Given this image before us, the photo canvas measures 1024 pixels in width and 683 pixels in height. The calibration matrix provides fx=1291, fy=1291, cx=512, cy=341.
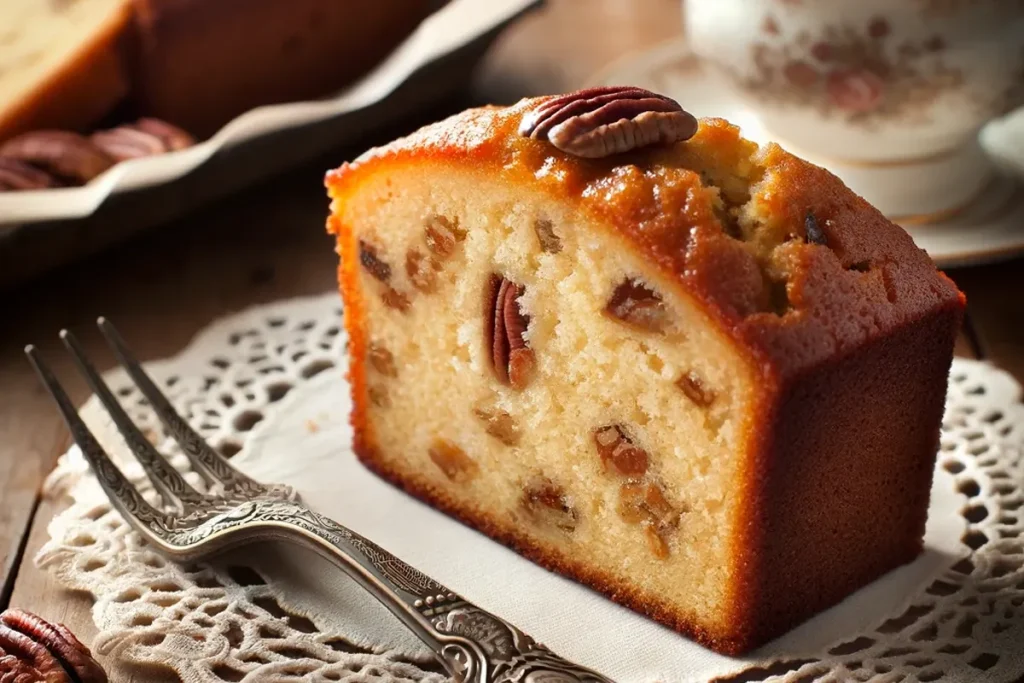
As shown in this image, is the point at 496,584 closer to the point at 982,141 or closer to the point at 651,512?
the point at 651,512

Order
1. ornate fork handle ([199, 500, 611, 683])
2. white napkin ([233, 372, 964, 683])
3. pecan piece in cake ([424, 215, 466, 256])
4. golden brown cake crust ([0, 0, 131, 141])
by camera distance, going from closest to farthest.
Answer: ornate fork handle ([199, 500, 611, 683]) < white napkin ([233, 372, 964, 683]) < pecan piece in cake ([424, 215, 466, 256]) < golden brown cake crust ([0, 0, 131, 141])

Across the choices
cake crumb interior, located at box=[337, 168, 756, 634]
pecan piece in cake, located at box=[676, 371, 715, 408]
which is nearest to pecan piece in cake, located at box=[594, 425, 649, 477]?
cake crumb interior, located at box=[337, 168, 756, 634]

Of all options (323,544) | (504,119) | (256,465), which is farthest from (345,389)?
(504,119)

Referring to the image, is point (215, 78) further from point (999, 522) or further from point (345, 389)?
point (999, 522)

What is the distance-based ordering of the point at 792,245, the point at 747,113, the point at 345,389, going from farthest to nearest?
the point at 747,113 < the point at 345,389 < the point at 792,245

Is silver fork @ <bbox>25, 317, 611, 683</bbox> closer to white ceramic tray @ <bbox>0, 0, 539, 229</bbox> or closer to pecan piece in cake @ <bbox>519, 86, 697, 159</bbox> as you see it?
white ceramic tray @ <bbox>0, 0, 539, 229</bbox>

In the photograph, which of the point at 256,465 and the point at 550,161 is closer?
the point at 550,161

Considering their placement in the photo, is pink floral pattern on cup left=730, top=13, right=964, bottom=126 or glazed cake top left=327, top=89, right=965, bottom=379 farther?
pink floral pattern on cup left=730, top=13, right=964, bottom=126
